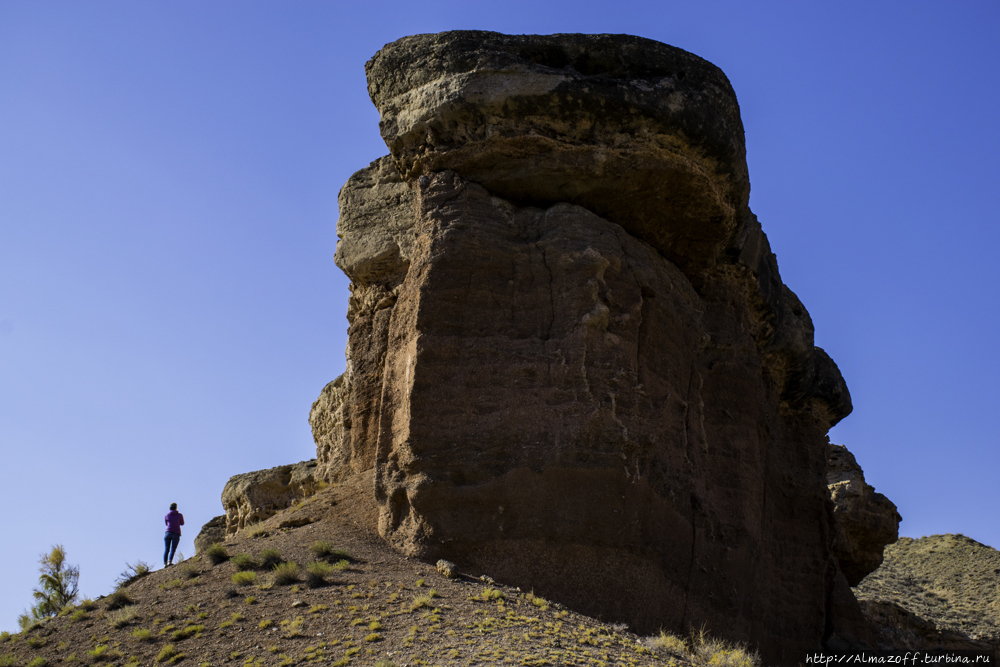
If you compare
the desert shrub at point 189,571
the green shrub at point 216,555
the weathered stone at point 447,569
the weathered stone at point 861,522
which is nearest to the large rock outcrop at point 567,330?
the weathered stone at point 447,569

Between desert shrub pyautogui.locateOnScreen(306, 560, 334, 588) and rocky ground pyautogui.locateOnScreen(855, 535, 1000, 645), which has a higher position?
rocky ground pyautogui.locateOnScreen(855, 535, 1000, 645)

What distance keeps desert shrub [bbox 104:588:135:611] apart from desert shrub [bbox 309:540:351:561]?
6.28ft

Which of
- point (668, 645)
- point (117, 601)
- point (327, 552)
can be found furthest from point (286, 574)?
point (668, 645)

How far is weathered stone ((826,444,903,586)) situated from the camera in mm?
18062

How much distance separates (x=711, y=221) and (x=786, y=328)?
3322 mm

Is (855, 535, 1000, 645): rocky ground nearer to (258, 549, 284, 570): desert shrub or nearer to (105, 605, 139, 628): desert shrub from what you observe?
(258, 549, 284, 570): desert shrub

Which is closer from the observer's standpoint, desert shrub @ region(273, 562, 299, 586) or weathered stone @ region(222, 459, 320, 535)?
desert shrub @ region(273, 562, 299, 586)

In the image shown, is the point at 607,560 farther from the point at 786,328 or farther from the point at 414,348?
the point at 786,328

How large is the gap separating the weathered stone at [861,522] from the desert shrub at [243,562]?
11491mm

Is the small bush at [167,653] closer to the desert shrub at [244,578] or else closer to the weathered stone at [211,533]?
the desert shrub at [244,578]

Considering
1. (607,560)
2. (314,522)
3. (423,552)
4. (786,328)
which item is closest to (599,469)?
(607,560)

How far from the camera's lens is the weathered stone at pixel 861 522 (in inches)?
711

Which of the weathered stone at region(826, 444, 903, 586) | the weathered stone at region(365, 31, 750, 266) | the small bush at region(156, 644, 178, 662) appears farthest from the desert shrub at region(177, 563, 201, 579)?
the weathered stone at region(826, 444, 903, 586)

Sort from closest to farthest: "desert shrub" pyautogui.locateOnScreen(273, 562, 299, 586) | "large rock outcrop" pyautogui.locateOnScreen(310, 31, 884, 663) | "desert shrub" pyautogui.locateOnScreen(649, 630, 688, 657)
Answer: "desert shrub" pyautogui.locateOnScreen(649, 630, 688, 657), "desert shrub" pyautogui.locateOnScreen(273, 562, 299, 586), "large rock outcrop" pyautogui.locateOnScreen(310, 31, 884, 663)
